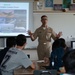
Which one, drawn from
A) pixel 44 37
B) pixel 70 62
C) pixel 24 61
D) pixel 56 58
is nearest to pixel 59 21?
pixel 44 37

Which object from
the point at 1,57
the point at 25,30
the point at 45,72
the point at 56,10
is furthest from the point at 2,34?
the point at 45,72

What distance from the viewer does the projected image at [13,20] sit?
596 cm

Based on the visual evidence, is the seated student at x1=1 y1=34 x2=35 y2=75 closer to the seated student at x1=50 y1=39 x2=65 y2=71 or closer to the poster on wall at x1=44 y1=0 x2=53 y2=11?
the seated student at x1=50 y1=39 x2=65 y2=71

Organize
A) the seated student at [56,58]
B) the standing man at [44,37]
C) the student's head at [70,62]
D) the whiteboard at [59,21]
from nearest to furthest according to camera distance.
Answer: the student's head at [70,62] < the seated student at [56,58] < the standing man at [44,37] < the whiteboard at [59,21]

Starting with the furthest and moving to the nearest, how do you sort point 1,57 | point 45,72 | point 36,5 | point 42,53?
point 36,5, point 42,53, point 1,57, point 45,72

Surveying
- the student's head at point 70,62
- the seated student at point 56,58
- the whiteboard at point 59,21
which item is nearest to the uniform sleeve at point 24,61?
the seated student at point 56,58

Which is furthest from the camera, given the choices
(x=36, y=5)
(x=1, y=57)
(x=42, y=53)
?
(x=36, y=5)

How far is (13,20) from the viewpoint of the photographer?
19.7 ft

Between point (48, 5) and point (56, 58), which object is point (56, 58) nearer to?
point (56, 58)

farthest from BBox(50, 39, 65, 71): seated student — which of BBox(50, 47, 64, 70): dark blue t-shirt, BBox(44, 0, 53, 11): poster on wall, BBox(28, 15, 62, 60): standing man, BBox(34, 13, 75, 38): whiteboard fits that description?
BBox(44, 0, 53, 11): poster on wall

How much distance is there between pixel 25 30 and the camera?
5.95 meters

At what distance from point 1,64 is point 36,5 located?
117 inches

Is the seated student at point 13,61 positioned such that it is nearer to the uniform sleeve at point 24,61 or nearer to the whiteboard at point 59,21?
the uniform sleeve at point 24,61

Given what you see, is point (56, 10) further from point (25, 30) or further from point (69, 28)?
point (25, 30)
